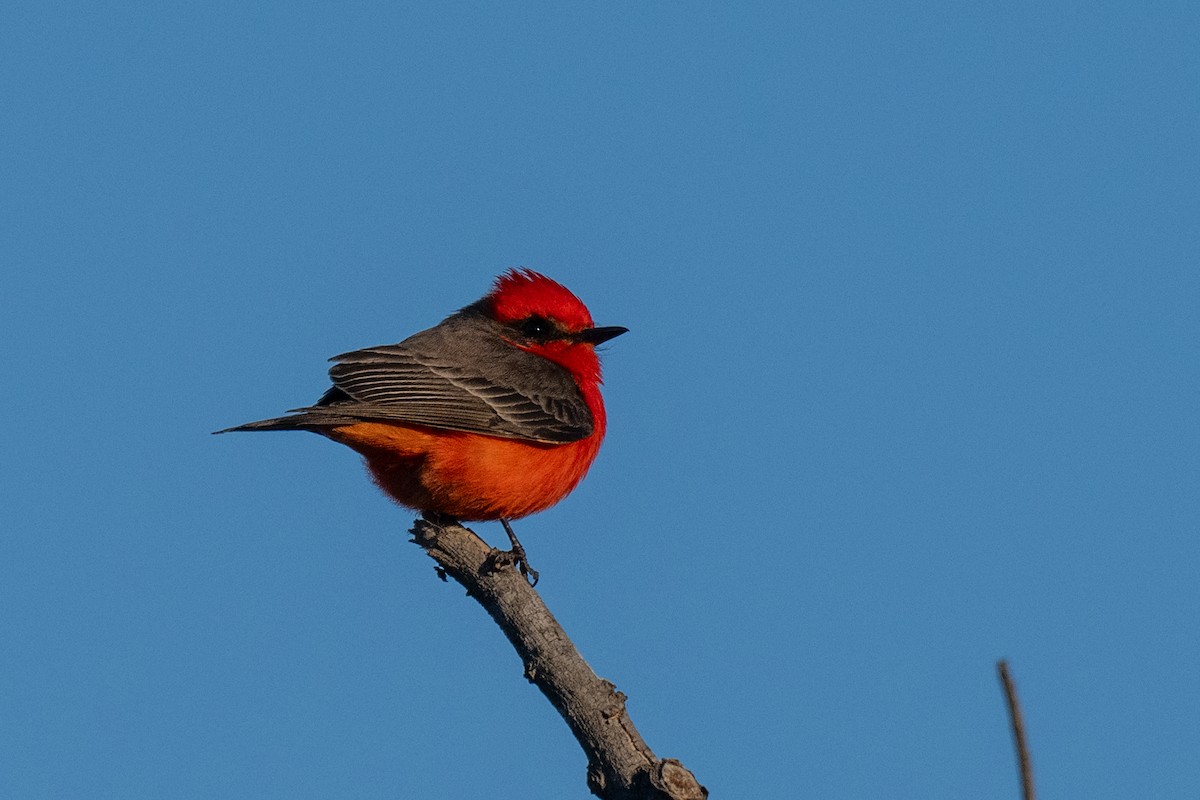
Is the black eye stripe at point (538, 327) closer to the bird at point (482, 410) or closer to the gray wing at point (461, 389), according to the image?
the bird at point (482, 410)

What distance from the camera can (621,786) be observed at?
4.42 metres

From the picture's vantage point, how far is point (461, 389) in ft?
27.1

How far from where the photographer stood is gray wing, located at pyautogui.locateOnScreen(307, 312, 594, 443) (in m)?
7.83

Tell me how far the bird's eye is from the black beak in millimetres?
218

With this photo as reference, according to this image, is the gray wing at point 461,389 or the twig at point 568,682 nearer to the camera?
the twig at point 568,682

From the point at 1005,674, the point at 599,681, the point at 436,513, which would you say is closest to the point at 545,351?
the point at 436,513

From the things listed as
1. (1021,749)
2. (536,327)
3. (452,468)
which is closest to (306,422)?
(452,468)

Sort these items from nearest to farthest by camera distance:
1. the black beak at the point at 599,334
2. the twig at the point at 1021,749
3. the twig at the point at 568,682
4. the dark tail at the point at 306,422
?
the twig at the point at 1021,749, the twig at the point at 568,682, the dark tail at the point at 306,422, the black beak at the point at 599,334

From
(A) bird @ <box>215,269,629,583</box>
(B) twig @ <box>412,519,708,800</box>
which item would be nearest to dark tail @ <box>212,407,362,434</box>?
(A) bird @ <box>215,269,629,583</box>

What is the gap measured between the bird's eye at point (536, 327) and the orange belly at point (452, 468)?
1.26m

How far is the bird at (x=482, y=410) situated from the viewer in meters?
7.78

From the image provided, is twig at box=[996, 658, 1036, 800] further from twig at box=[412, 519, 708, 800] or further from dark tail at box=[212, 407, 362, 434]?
dark tail at box=[212, 407, 362, 434]

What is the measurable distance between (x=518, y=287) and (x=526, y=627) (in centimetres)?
409

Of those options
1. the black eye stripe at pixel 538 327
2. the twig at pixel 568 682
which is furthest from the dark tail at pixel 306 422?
the black eye stripe at pixel 538 327
